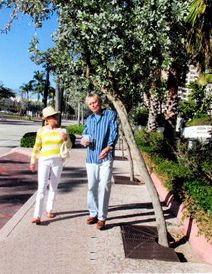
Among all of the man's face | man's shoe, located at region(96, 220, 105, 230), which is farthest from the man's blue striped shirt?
man's shoe, located at region(96, 220, 105, 230)

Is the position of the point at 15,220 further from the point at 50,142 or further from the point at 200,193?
the point at 200,193

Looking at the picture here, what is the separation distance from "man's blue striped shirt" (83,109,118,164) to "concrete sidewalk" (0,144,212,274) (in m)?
1.01

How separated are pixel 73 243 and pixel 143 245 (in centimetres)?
90

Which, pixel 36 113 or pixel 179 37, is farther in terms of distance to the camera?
pixel 36 113

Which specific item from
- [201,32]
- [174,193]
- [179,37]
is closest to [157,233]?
[174,193]

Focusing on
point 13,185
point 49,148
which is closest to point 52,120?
point 49,148

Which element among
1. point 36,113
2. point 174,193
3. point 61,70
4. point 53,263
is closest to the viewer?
point 53,263

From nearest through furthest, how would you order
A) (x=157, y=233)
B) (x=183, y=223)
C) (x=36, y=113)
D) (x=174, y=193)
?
(x=157, y=233), (x=183, y=223), (x=174, y=193), (x=36, y=113)

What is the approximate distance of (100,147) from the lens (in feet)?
24.6

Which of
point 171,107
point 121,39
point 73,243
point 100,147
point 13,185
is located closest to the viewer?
point 73,243

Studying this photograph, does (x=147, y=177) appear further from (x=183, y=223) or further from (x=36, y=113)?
(x=36, y=113)

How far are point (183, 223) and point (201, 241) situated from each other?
1232 millimetres

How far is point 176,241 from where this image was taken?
755 centimetres

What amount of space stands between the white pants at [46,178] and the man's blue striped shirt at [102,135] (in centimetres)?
56
